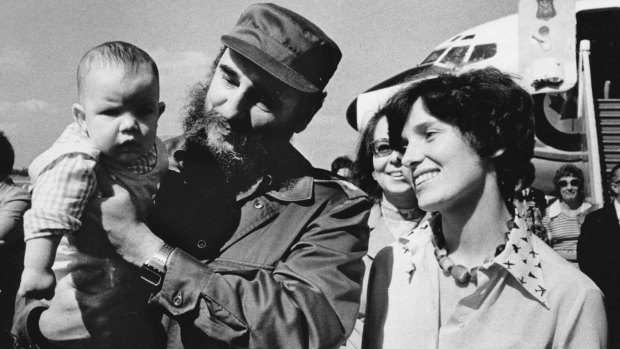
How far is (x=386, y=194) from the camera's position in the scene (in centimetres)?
338

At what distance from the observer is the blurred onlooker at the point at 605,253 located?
4.48 metres

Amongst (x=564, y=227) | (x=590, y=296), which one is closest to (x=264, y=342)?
A: (x=590, y=296)

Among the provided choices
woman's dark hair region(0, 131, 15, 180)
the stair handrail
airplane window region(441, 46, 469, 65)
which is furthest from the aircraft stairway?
woman's dark hair region(0, 131, 15, 180)

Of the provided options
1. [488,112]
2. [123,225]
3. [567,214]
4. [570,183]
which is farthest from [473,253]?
[570,183]

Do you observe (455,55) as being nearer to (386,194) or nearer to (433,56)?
(433,56)

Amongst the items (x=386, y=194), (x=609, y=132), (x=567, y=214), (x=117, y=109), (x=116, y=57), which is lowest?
(x=609, y=132)

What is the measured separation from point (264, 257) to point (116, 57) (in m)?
0.74

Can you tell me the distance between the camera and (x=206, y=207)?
1.98 m

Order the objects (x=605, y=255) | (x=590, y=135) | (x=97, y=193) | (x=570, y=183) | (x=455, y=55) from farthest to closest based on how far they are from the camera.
Result: (x=455, y=55) → (x=590, y=135) → (x=570, y=183) → (x=605, y=255) → (x=97, y=193)

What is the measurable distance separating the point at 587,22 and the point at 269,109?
14968mm

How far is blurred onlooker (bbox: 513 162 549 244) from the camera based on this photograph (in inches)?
88.7

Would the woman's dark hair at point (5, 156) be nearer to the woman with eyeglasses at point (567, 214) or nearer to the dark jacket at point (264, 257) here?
the dark jacket at point (264, 257)

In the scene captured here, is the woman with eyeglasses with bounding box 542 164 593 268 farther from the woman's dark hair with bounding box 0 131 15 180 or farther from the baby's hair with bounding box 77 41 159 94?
the baby's hair with bounding box 77 41 159 94

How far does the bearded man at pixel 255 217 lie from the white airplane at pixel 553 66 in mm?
8470
